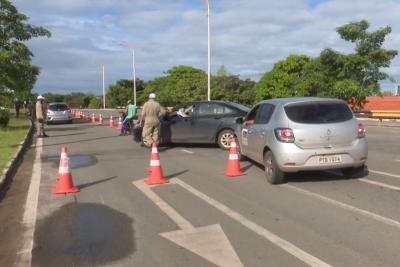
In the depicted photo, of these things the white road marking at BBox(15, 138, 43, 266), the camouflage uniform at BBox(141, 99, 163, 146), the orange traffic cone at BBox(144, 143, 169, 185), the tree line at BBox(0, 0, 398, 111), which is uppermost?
the tree line at BBox(0, 0, 398, 111)

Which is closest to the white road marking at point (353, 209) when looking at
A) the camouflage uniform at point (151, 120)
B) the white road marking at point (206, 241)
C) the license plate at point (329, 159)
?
the license plate at point (329, 159)

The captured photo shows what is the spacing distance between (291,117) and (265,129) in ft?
2.52

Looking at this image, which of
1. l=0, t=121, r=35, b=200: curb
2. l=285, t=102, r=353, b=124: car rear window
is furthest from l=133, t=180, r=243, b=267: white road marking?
l=0, t=121, r=35, b=200: curb

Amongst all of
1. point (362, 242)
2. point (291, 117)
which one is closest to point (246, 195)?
point (291, 117)

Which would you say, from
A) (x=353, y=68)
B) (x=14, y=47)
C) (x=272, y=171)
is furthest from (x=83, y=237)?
(x=353, y=68)

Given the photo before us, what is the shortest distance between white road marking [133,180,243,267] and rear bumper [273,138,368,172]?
8.77 ft

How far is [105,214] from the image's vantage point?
7887mm

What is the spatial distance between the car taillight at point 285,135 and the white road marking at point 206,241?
9.24 feet

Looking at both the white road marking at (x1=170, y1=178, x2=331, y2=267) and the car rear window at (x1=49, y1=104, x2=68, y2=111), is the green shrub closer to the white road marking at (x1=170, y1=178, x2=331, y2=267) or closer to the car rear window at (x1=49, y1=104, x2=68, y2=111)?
the car rear window at (x1=49, y1=104, x2=68, y2=111)

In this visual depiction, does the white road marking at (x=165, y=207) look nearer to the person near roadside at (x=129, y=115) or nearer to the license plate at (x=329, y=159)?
the license plate at (x=329, y=159)

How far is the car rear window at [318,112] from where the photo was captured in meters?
9.70

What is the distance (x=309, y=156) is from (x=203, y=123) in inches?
297

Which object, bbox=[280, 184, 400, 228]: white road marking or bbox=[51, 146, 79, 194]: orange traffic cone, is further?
bbox=[51, 146, 79, 194]: orange traffic cone

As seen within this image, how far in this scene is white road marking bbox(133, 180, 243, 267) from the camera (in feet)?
18.5
